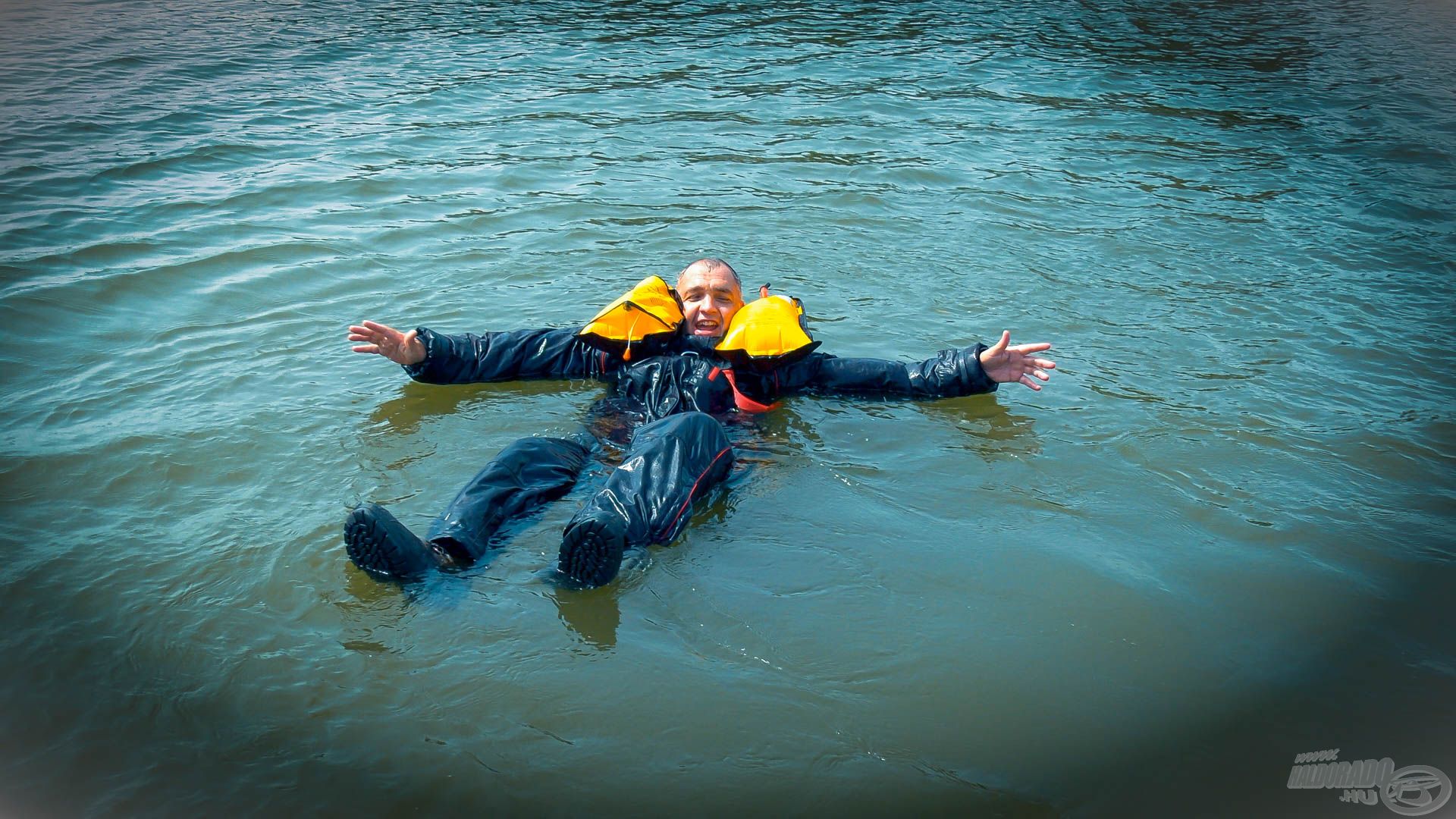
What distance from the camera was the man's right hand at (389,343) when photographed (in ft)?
17.8

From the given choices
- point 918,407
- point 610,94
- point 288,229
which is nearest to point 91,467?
point 288,229

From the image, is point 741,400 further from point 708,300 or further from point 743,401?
point 708,300

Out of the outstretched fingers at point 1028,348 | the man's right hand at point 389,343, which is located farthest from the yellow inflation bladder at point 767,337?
the man's right hand at point 389,343

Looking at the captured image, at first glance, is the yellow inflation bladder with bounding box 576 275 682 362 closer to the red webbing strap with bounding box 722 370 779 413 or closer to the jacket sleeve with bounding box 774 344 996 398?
the red webbing strap with bounding box 722 370 779 413

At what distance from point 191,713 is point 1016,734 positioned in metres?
2.72

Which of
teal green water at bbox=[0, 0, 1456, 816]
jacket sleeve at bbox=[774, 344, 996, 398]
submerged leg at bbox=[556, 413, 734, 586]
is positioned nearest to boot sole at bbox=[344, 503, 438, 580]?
teal green water at bbox=[0, 0, 1456, 816]

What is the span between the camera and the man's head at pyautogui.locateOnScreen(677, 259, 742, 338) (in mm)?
5941

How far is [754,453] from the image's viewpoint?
17.7 feet

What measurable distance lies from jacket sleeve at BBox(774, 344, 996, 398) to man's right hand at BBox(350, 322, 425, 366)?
1962mm

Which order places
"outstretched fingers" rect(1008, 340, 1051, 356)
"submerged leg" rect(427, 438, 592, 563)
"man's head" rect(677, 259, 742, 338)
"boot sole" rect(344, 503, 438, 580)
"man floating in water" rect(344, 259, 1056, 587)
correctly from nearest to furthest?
"boot sole" rect(344, 503, 438, 580) < "submerged leg" rect(427, 438, 592, 563) < "man floating in water" rect(344, 259, 1056, 587) < "outstretched fingers" rect(1008, 340, 1051, 356) < "man's head" rect(677, 259, 742, 338)

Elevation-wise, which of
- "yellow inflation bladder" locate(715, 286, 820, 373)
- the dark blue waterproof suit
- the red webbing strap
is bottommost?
the red webbing strap

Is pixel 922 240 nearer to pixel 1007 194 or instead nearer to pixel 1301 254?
pixel 1007 194

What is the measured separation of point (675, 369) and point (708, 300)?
1.68 ft

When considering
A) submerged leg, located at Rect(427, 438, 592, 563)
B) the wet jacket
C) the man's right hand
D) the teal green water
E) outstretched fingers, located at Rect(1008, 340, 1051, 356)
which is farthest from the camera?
the wet jacket
